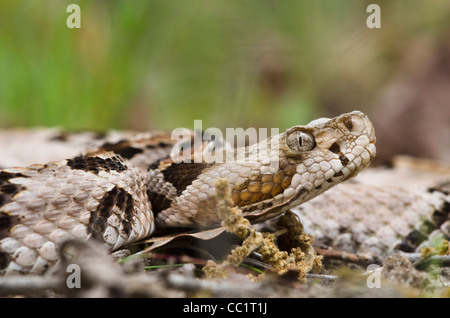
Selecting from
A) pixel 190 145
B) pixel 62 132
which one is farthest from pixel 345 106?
pixel 190 145

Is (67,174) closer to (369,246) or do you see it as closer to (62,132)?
(369,246)

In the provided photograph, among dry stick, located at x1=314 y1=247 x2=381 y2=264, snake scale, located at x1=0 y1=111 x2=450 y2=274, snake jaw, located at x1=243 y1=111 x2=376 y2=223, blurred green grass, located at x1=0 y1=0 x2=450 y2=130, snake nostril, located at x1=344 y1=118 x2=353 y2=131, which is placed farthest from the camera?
blurred green grass, located at x1=0 y1=0 x2=450 y2=130

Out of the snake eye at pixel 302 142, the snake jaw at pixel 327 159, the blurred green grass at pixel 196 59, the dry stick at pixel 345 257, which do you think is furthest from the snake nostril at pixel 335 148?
the blurred green grass at pixel 196 59

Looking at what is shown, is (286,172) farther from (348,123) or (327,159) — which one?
(348,123)

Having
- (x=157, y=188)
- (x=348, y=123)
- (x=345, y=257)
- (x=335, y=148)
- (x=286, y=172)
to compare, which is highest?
(x=348, y=123)

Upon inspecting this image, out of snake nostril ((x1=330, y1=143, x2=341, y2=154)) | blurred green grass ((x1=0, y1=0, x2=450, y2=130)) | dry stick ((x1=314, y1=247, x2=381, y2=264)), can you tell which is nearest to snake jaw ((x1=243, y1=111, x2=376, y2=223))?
snake nostril ((x1=330, y1=143, x2=341, y2=154))

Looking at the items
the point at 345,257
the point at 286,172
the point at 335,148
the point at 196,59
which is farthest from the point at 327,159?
the point at 196,59

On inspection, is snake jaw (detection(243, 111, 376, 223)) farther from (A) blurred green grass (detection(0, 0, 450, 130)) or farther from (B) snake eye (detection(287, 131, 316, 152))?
(A) blurred green grass (detection(0, 0, 450, 130))

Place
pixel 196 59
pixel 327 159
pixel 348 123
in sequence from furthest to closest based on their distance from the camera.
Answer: pixel 196 59 < pixel 348 123 < pixel 327 159
